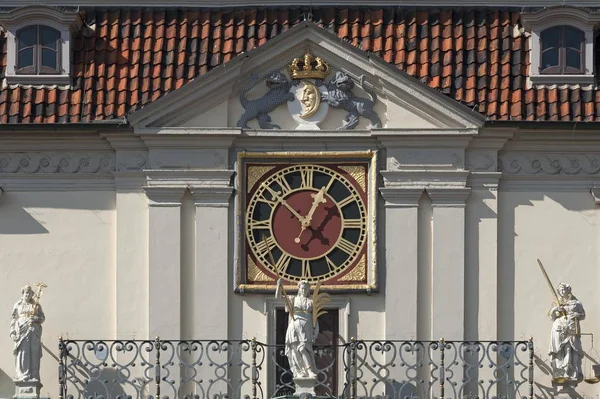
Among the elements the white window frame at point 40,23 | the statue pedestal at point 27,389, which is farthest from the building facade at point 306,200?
the statue pedestal at point 27,389

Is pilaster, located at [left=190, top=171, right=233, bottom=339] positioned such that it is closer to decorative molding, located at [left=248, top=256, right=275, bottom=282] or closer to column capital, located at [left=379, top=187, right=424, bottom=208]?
decorative molding, located at [left=248, top=256, right=275, bottom=282]

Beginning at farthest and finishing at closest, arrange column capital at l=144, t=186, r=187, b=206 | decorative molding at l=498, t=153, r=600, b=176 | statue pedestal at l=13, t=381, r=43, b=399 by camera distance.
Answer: decorative molding at l=498, t=153, r=600, b=176 < column capital at l=144, t=186, r=187, b=206 < statue pedestal at l=13, t=381, r=43, b=399

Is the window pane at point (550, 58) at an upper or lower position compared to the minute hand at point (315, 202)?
upper

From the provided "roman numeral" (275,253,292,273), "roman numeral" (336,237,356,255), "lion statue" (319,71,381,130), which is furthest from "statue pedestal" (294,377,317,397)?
"lion statue" (319,71,381,130)

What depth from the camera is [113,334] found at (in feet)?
88.0

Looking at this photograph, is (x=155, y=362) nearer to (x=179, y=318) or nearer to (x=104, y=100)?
(x=179, y=318)

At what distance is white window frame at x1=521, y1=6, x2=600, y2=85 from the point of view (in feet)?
89.4

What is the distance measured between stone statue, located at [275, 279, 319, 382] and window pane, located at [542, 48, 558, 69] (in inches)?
159

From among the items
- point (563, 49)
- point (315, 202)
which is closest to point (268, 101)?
point (315, 202)

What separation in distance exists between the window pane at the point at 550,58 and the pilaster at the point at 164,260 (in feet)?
14.1

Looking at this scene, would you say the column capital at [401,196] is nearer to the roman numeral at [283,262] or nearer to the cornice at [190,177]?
the roman numeral at [283,262]

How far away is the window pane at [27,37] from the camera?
27531mm

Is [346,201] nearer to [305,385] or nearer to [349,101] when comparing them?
[349,101]

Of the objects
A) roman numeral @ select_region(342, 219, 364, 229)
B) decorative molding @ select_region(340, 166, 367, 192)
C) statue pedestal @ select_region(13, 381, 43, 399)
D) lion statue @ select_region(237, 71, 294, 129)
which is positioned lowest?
statue pedestal @ select_region(13, 381, 43, 399)
